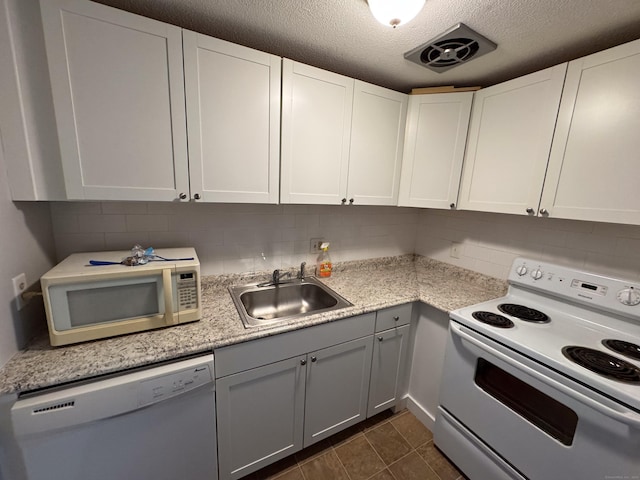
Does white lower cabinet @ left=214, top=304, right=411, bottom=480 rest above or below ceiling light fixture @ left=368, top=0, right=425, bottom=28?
below

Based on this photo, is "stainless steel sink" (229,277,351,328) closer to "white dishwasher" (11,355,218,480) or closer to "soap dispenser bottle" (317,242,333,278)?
"soap dispenser bottle" (317,242,333,278)

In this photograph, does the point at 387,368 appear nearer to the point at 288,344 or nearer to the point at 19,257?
the point at 288,344

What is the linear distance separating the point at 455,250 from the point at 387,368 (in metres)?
1.09

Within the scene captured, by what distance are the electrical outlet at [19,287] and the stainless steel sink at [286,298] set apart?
0.82 m

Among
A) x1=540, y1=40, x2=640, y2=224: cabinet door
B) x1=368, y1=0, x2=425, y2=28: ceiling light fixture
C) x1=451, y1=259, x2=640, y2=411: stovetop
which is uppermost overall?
x1=368, y1=0, x2=425, y2=28: ceiling light fixture

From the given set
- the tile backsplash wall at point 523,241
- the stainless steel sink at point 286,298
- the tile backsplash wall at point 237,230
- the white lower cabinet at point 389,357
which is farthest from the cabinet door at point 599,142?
the stainless steel sink at point 286,298

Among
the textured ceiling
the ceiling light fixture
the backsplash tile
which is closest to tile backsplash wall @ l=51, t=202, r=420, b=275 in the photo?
the backsplash tile

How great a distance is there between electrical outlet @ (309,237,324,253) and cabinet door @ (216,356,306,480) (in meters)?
0.83

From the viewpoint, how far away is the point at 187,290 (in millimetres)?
1130

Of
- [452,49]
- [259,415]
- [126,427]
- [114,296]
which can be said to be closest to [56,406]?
[126,427]

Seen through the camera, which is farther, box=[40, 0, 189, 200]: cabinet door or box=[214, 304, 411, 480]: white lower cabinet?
box=[214, 304, 411, 480]: white lower cabinet

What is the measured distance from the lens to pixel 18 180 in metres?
0.93

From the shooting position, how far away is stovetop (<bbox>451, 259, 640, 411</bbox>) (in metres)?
0.95

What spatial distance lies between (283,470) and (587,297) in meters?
1.89
